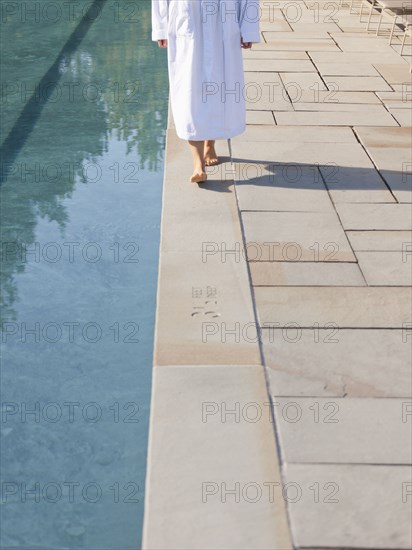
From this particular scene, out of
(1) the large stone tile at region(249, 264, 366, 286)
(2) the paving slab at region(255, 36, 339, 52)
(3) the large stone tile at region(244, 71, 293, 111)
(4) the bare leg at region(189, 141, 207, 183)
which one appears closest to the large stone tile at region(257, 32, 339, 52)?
(2) the paving slab at region(255, 36, 339, 52)

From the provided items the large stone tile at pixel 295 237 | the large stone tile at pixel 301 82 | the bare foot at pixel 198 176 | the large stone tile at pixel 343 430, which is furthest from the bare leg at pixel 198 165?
the large stone tile at pixel 301 82

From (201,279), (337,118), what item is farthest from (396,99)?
(201,279)

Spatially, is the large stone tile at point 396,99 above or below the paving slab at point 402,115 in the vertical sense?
below

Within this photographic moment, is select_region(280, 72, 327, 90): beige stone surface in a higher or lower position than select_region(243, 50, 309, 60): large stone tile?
higher

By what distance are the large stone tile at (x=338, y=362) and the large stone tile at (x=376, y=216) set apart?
1.06 meters

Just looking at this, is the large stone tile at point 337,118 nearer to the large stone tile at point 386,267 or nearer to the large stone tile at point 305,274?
the large stone tile at point 386,267

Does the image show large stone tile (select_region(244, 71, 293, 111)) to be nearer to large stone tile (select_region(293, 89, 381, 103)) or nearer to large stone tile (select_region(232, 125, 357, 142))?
large stone tile (select_region(293, 89, 381, 103))

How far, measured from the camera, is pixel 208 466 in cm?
254

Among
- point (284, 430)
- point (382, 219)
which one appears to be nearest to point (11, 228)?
point (382, 219)

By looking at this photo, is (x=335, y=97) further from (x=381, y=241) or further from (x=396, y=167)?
(x=381, y=241)

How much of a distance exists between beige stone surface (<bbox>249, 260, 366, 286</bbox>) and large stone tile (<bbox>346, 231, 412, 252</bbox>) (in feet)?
0.77

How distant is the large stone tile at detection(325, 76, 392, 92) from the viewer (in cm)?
685

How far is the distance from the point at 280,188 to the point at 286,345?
167 cm

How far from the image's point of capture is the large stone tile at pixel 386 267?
3691mm
